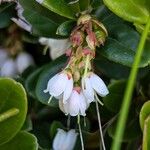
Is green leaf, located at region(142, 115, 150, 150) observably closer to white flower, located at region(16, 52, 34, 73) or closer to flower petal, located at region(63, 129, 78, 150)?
flower petal, located at region(63, 129, 78, 150)

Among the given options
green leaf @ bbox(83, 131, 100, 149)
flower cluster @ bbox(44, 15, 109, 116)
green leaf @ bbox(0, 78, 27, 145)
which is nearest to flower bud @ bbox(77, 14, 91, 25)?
flower cluster @ bbox(44, 15, 109, 116)

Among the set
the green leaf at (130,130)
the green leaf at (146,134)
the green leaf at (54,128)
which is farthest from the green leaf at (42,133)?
the green leaf at (146,134)

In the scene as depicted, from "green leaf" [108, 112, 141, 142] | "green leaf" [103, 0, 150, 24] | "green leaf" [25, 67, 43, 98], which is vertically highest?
"green leaf" [103, 0, 150, 24]

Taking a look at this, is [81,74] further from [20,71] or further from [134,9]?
[20,71]

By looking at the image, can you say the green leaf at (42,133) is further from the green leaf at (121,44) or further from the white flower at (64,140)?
the green leaf at (121,44)

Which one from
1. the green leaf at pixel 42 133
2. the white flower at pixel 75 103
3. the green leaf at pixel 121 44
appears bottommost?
the green leaf at pixel 42 133
